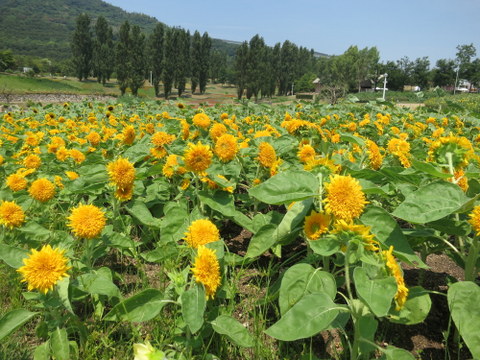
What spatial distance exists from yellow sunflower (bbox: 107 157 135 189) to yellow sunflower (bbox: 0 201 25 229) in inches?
23.4

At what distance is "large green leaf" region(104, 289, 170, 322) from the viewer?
4.77ft

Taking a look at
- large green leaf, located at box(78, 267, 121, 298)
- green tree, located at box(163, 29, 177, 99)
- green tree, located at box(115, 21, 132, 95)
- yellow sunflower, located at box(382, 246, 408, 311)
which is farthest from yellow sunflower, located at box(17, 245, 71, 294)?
green tree, located at box(163, 29, 177, 99)

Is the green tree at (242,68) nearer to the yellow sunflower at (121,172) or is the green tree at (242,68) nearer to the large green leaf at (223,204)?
the large green leaf at (223,204)

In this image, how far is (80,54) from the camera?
63.6 m

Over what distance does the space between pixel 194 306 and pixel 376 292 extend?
2.35 ft

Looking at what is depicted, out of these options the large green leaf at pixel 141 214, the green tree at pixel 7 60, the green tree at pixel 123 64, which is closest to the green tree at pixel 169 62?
the green tree at pixel 123 64

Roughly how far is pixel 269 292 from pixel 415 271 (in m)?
1.11

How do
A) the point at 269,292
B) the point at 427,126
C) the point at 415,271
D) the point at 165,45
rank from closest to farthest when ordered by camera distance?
the point at 269,292
the point at 415,271
the point at 427,126
the point at 165,45

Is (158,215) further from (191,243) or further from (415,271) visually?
(415,271)

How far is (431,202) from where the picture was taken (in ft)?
4.27

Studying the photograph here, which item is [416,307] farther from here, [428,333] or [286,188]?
[286,188]

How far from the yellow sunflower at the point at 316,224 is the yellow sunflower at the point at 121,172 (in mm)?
1155

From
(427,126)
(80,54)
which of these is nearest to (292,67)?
(80,54)

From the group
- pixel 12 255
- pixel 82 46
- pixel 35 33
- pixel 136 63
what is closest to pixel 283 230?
pixel 12 255
